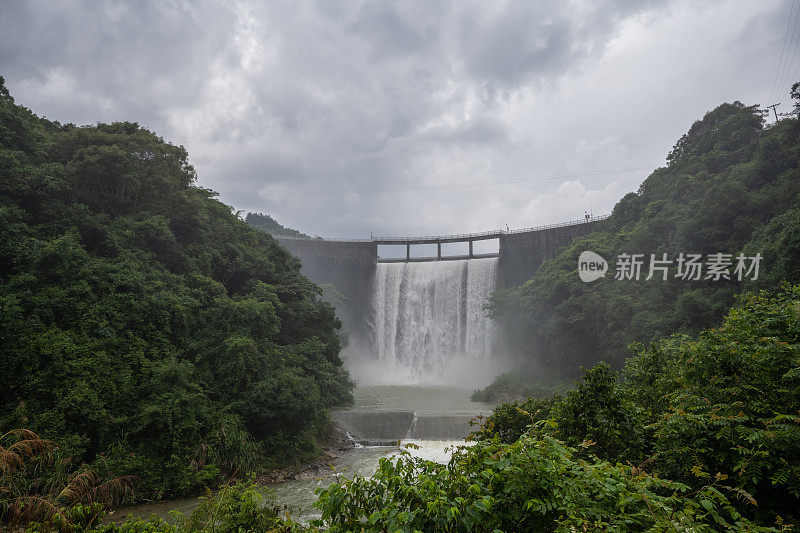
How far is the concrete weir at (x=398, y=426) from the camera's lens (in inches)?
613

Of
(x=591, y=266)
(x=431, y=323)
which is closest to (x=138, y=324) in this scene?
(x=591, y=266)

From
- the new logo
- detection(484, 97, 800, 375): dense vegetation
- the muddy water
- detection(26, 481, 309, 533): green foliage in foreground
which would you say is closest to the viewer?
detection(26, 481, 309, 533): green foliage in foreground

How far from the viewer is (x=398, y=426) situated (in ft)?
53.9

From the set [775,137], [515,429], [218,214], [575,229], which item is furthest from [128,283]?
[575,229]

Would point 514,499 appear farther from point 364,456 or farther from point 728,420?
point 364,456

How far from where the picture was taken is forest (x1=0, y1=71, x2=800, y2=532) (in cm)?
266

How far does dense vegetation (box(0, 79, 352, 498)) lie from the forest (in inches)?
2.4

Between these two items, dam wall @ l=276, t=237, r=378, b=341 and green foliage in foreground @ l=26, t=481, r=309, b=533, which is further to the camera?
dam wall @ l=276, t=237, r=378, b=341

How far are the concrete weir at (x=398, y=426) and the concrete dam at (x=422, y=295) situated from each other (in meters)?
16.4

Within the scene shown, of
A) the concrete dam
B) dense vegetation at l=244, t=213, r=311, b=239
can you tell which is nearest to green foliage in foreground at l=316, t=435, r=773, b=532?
the concrete dam

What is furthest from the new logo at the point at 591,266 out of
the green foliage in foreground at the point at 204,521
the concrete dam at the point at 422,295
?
the green foliage in foreground at the point at 204,521

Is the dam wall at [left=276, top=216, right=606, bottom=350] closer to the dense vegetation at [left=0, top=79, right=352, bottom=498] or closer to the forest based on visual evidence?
the forest

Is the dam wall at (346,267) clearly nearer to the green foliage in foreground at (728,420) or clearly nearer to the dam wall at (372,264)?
the dam wall at (372,264)

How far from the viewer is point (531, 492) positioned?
2.50 meters
